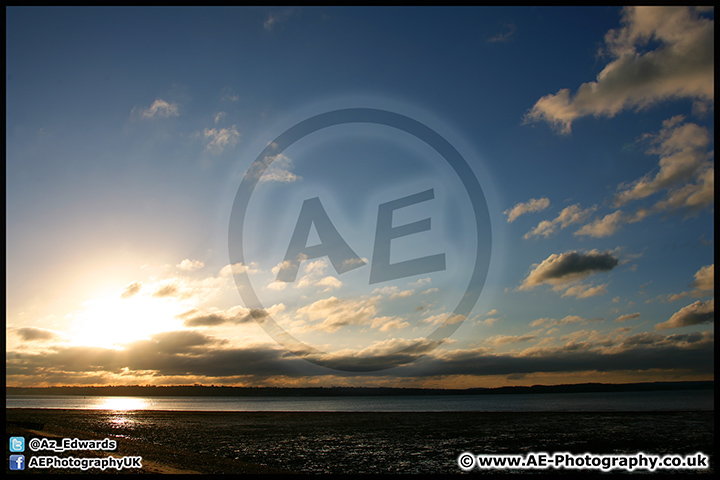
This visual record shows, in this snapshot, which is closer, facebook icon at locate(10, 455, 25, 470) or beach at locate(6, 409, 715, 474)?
facebook icon at locate(10, 455, 25, 470)

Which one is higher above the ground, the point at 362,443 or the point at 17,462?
the point at 17,462

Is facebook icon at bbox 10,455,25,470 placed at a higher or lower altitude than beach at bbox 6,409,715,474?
higher

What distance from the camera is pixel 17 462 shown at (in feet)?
73.7

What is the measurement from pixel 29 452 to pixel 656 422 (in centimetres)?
6845

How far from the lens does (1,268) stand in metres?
18.9

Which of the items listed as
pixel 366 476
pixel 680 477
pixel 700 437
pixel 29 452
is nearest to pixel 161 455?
pixel 29 452

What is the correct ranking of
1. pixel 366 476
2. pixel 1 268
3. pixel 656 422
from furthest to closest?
pixel 656 422
pixel 366 476
pixel 1 268

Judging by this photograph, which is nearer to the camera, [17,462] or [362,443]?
[17,462]

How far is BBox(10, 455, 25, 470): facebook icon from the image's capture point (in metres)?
22.1

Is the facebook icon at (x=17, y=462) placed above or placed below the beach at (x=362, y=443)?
above

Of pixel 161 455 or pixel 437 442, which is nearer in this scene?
pixel 161 455

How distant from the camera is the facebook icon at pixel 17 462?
871 inches

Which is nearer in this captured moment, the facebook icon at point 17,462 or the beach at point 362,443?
the facebook icon at point 17,462

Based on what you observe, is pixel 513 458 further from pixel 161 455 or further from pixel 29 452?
pixel 29 452
